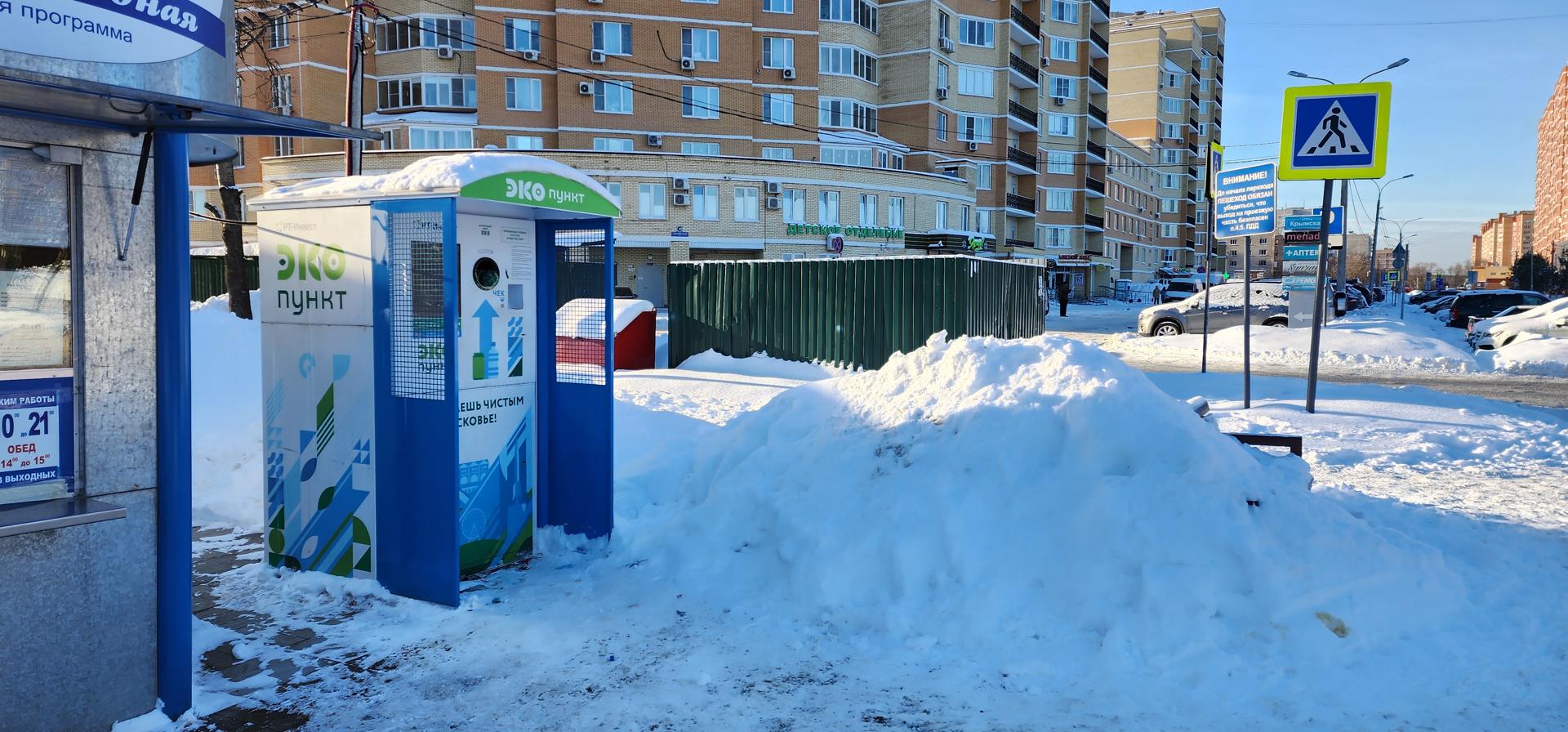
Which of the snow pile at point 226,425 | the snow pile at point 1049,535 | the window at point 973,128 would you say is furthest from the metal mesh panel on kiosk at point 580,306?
the window at point 973,128

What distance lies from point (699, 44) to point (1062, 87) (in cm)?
3046

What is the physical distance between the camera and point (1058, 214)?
67500 mm

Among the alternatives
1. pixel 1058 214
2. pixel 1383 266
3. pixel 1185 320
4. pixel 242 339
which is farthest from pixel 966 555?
pixel 1383 266

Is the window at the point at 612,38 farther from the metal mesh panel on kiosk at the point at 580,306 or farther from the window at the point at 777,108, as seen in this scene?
the metal mesh panel on kiosk at the point at 580,306

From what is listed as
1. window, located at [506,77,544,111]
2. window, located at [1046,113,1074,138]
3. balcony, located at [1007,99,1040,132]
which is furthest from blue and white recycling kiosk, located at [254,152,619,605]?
window, located at [1046,113,1074,138]

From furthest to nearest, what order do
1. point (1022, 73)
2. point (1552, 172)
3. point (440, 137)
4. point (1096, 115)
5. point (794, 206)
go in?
point (1552, 172) → point (1096, 115) → point (1022, 73) → point (440, 137) → point (794, 206)

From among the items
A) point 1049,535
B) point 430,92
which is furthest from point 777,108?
point 1049,535

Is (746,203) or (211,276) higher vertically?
(746,203)

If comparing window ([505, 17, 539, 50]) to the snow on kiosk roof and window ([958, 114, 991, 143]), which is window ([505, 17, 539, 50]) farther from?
the snow on kiosk roof

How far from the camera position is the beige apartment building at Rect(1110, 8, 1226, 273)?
287 ft

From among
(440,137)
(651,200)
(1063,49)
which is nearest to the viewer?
(651,200)

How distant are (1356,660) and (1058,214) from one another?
6600cm

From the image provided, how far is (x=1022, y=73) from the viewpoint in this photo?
5956 centimetres

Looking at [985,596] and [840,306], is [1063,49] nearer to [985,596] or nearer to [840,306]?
[840,306]
